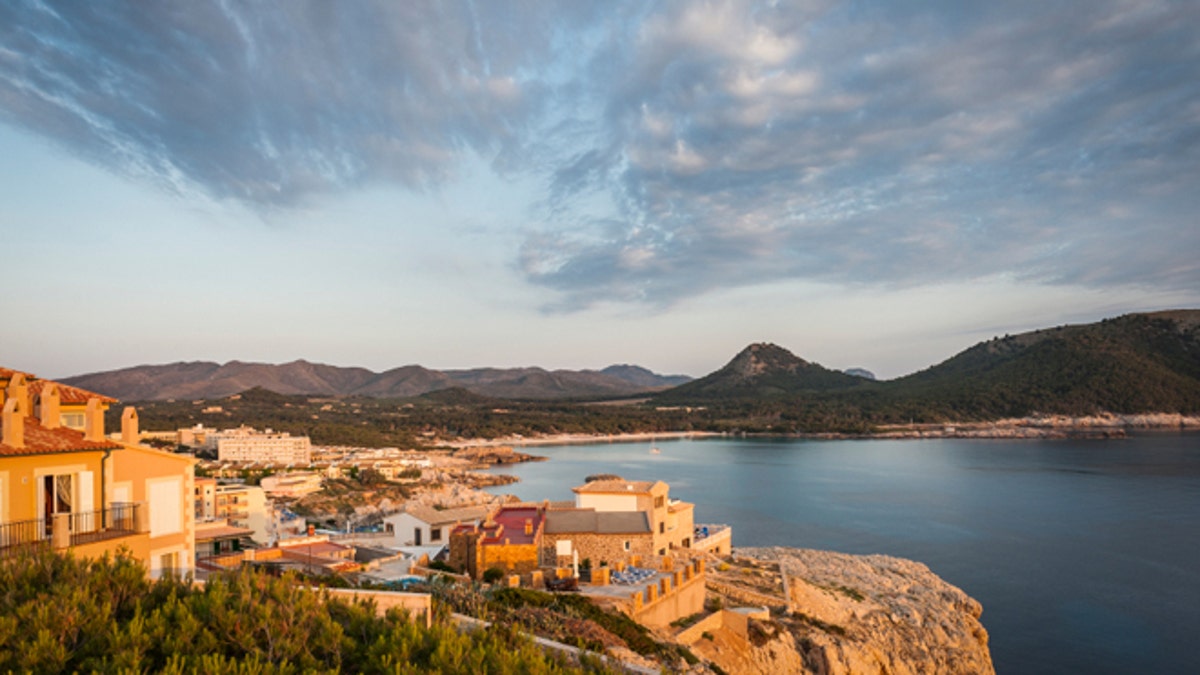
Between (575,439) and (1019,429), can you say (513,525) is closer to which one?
(575,439)

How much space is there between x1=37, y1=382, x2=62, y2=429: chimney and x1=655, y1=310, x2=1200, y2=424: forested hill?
4512 inches

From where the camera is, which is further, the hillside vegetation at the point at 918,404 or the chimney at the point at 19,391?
the hillside vegetation at the point at 918,404

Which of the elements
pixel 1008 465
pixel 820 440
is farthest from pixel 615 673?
pixel 820 440

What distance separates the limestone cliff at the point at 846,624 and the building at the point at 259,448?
45357 mm

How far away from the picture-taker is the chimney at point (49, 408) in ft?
25.5

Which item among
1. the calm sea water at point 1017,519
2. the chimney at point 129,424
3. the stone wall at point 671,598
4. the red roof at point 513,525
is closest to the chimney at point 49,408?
the chimney at point 129,424

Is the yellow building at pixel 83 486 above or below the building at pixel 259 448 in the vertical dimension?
above

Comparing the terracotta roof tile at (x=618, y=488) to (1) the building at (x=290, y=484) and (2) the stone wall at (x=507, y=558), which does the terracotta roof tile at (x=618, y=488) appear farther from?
(1) the building at (x=290, y=484)

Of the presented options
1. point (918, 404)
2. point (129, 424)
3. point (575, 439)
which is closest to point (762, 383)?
Answer: point (918, 404)

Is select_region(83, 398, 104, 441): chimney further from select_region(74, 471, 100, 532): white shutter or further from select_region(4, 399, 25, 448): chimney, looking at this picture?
select_region(4, 399, 25, 448): chimney

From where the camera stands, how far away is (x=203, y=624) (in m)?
5.47

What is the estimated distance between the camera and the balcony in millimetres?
6738

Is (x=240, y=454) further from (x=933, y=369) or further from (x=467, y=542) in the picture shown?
(x=933, y=369)

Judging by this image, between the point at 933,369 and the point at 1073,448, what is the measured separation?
75681 millimetres
